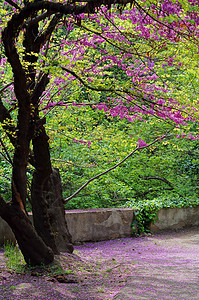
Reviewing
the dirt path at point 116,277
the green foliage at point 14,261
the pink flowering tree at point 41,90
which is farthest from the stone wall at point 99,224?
the pink flowering tree at point 41,90

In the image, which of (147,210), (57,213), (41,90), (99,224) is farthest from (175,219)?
(41,90)

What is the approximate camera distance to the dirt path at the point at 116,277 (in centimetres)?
374

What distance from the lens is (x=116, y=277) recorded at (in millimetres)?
4848

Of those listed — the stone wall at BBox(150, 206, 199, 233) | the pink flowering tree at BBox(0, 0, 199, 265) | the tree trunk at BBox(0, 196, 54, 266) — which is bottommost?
the stone wall at BBox(150, 206, 199, 233)

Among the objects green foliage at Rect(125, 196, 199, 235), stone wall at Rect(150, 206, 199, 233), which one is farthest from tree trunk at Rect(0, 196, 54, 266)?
stone wall at Rect(150, 206, 199, 233)

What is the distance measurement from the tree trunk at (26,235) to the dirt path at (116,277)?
259 mm

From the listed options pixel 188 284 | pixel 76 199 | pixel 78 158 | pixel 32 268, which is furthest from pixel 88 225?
pixel 188 284

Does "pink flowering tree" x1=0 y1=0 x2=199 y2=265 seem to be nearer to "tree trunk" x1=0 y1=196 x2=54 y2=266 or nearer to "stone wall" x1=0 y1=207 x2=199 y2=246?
"tree trunk" x1=0 y1=196 x2=54 y2=266

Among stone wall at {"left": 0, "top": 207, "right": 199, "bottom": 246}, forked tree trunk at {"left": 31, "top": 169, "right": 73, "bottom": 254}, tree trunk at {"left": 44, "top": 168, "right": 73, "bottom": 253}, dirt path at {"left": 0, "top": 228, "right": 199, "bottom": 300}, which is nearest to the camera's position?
dirt path at {"left": 0, "top": 228, "right": 199, "bottom": 300}

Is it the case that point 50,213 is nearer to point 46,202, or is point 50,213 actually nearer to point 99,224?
point 46,202

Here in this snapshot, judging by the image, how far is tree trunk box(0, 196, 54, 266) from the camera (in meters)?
4.33

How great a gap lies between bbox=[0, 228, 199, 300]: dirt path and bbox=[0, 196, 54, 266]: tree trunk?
259 mm

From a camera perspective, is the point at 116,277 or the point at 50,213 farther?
the point at 50,213

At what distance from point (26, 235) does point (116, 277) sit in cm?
136
